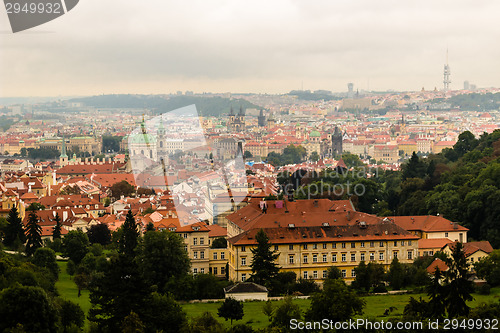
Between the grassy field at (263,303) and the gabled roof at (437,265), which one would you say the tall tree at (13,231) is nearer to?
the grassy field at (263,303)

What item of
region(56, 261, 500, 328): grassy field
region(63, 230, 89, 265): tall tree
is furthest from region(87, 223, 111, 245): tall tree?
region(56, 261, 500, 328): grassy field

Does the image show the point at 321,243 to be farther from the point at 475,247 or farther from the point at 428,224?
the point at 428,224

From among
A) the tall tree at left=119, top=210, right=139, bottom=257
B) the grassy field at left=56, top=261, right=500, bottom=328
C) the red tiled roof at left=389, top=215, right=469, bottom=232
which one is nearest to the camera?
the grassy field at left=56, top=261, right=500, bottom=328

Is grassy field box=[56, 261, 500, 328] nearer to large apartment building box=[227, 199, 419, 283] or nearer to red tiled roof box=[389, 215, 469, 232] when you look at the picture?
large apartment building box=[227, 199, 419, 283]

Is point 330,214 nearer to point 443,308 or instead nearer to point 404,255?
point 404,255

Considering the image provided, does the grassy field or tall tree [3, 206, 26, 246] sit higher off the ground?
tall tree [3, 206, 26, 246]

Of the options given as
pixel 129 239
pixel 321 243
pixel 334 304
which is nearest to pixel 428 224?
pixel 321 243
